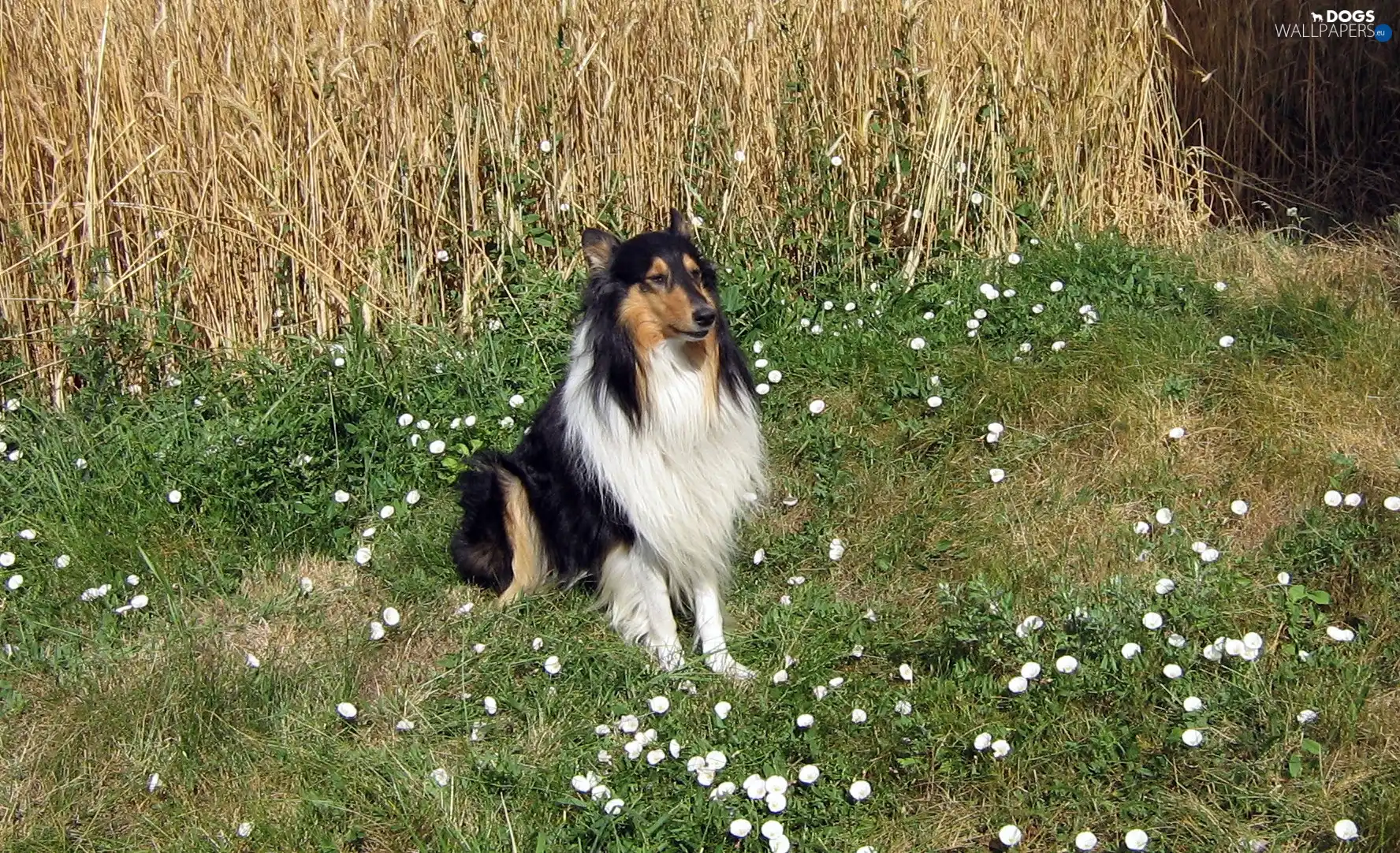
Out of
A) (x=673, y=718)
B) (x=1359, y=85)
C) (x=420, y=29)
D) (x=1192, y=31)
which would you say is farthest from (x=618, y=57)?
(x=1359, y=85)

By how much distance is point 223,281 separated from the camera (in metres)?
5.46

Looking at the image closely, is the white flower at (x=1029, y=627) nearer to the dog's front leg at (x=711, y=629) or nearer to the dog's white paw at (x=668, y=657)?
the dog's front leg at (x=711, y=629)

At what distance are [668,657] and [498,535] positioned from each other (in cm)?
80

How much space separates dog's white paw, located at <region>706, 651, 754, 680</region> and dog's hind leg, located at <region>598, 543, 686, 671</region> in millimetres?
92

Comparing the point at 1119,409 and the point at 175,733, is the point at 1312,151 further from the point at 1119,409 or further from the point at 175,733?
the point at 175,733

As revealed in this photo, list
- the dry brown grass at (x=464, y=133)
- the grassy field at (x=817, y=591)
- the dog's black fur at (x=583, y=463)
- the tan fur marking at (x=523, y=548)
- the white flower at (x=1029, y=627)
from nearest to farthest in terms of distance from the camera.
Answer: the grassy field at (x=817, y=591) → the white flower at (x=1029, y=627) → the dog's black fur at (x=583, y=463) → the tan fur marking at (x=523, y=548) → the dry brown grass at (x=464, y=133)

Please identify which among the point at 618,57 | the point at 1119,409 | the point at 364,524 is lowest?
the point at 364,524

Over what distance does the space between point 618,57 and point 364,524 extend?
2.43 m

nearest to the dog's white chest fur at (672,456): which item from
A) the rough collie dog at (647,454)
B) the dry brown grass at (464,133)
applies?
the rough collie dog at (647,454)

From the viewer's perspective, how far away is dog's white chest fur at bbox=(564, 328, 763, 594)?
12.3 feet

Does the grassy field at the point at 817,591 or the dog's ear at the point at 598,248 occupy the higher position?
the dog's ear at the point at 598,248

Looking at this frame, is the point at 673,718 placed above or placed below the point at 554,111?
below

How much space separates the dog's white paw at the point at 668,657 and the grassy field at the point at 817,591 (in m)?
0.13

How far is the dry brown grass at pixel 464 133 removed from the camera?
535 centimetres
